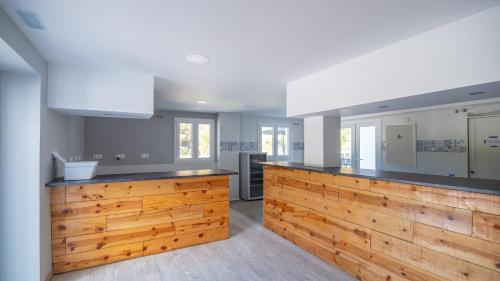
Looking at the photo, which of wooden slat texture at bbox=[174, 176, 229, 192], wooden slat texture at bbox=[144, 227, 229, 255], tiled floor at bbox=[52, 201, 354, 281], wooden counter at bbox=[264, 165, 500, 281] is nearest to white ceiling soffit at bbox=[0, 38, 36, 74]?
wooden slat texture at bbox=[174, 176, 229, 192]

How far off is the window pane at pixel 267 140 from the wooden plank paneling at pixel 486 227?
5.19m

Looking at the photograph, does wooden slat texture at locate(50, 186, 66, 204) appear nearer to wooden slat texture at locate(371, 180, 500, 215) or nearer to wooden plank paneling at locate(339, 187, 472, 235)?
wooden plank paneling at locate(339, 187, 472, 235)

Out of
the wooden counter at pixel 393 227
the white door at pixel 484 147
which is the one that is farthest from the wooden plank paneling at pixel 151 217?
the white door at pixel 484 147

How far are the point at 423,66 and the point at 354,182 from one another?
1207mm

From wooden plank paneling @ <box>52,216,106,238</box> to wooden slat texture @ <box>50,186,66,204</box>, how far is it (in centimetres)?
22

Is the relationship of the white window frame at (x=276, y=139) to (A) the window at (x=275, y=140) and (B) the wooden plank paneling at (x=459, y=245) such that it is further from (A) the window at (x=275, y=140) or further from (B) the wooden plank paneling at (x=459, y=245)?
(B) the wooden plank paneling at (x=459, y=245)

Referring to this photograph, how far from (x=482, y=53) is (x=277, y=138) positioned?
5412 millimetres

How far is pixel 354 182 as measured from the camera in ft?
8.16

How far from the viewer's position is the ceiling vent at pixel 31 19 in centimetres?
160

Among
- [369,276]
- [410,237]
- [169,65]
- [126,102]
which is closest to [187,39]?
[169,65]

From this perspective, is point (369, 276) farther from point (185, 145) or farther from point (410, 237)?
point (185, 145)

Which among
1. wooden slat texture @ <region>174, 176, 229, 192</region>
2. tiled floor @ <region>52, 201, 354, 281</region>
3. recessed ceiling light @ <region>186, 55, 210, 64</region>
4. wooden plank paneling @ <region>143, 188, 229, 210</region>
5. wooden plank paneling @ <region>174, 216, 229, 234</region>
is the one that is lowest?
tiled floor @ <region>52, 201, 354, 281</region>

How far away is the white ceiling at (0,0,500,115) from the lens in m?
1.52

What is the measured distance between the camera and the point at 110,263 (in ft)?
8.99
